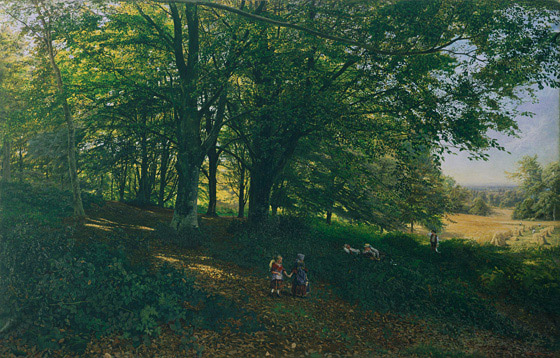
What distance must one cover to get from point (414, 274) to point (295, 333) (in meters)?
5.62

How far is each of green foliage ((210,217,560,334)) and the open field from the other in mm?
509

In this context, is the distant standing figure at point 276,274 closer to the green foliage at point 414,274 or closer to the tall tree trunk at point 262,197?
the green foliage at point 414,274

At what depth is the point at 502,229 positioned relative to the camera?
11.6 metres

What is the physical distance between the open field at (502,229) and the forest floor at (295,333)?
318 cm

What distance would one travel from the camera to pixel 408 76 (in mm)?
10109

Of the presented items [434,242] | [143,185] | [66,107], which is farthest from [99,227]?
[434,242]

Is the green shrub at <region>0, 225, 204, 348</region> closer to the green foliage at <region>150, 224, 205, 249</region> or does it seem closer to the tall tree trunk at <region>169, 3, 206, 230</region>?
the green foliage at <region>150, 224, 205, 249</region>

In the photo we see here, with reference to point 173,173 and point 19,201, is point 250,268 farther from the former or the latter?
point 173,173

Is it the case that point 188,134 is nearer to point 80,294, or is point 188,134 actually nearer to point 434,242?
point 80,294

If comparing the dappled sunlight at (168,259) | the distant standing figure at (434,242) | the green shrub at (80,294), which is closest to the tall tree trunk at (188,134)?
the dappled sunlight at (168,259)

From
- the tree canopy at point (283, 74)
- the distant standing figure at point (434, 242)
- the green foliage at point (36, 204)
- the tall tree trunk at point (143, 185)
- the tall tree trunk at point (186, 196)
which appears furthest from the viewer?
the tall tree trunk at point (143, 185)

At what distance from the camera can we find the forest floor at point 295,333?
5578 millimetres

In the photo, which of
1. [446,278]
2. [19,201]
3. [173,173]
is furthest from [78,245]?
[173,173]

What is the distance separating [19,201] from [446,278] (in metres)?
14.6
